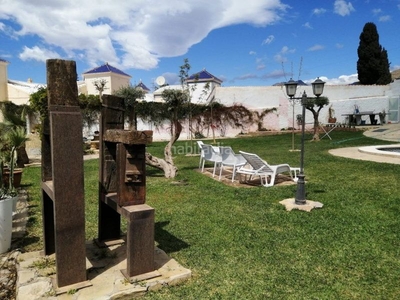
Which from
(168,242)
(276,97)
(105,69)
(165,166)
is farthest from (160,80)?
(168,242)

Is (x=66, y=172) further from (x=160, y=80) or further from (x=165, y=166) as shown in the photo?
(x=160, y=80)

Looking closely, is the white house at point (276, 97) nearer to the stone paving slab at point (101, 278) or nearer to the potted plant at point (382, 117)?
the potted plant at point (382, 117)

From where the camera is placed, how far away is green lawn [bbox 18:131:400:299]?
2854 mm

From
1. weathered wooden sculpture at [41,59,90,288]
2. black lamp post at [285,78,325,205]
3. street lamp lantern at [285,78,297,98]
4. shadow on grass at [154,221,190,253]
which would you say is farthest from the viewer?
street lamp lantern at [285,78,297,98]

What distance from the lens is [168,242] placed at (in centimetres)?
394

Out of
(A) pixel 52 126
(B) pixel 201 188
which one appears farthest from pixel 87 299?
Result: (B) pixel 201 188

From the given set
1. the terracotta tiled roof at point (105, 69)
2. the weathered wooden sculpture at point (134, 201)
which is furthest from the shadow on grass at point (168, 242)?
the terracotta tiled roof at point (105, 69)

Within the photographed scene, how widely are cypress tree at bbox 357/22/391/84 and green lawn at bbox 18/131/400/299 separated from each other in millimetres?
30889

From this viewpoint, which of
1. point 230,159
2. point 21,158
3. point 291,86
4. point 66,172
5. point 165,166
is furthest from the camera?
point 21,158

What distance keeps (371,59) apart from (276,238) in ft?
116

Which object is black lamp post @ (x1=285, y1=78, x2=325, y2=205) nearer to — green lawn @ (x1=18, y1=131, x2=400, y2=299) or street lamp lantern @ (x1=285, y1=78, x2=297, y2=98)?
street lamp lantern @ (x1=285, y1=78, x2=297, y2=98)

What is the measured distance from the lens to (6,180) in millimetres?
7152

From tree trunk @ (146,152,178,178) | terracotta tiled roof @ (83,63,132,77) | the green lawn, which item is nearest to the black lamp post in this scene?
the green lawn

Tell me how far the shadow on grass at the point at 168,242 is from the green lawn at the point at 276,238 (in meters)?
0.01
